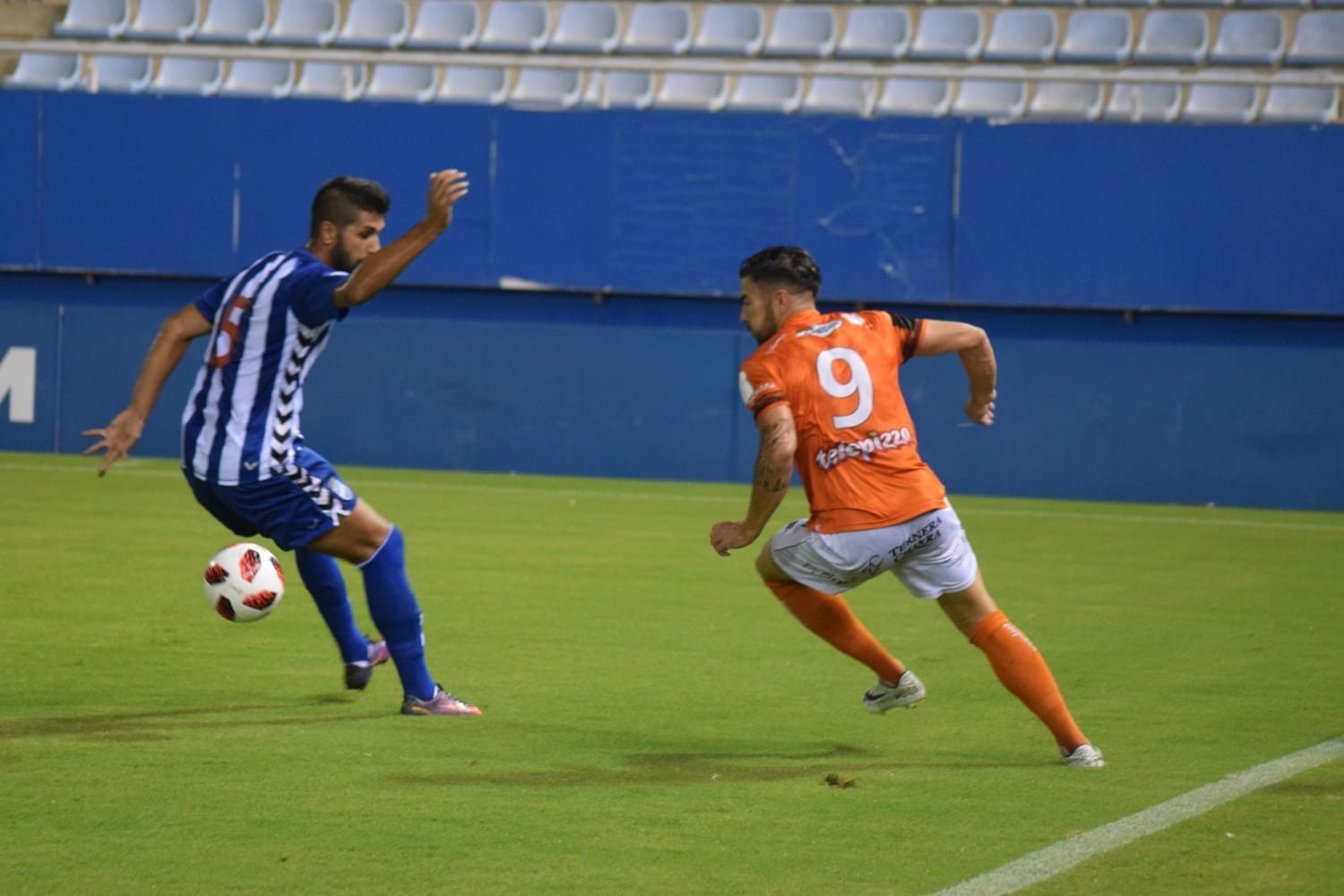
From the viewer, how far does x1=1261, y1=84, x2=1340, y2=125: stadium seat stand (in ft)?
55.2

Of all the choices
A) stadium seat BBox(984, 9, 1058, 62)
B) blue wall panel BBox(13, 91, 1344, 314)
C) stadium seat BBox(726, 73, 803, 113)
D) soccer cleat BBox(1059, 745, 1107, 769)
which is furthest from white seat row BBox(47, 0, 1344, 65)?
soccer cleat BBox(1059, 745, 1107, 769)

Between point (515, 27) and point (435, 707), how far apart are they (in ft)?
45.8

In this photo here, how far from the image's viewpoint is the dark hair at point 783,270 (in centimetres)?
566

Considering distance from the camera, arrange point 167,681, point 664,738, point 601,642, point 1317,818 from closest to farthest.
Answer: point 1317,818 → point 664,738 → point 167,681 → point 601,642

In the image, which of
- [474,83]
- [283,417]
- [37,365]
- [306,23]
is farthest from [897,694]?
[306,23]

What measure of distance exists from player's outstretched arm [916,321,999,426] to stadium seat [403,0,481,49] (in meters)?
14.0

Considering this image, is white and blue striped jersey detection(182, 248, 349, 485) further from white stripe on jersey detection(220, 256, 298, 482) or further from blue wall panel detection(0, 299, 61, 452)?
blue wall panel detection(0, 299, 61, 452)

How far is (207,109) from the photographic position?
57.4 ft

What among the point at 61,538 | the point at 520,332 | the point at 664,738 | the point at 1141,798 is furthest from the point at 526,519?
the point at 1141,798

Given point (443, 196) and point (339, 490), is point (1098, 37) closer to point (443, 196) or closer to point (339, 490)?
point (339, 490)

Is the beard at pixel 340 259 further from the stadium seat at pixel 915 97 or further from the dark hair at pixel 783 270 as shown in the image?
the stadium seat at pixel 915 97

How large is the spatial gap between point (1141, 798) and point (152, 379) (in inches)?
136

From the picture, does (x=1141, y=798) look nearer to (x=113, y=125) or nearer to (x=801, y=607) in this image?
(x=801, y=607)

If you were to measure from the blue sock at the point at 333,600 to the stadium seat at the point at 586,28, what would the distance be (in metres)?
13.0
